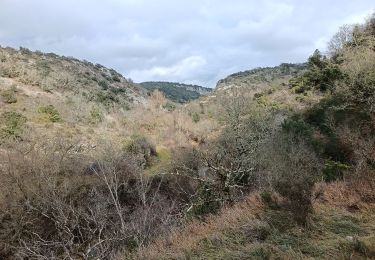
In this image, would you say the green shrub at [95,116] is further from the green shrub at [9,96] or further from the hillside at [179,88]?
the hillside at [179,88]

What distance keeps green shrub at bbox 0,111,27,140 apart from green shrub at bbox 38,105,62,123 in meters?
3.50

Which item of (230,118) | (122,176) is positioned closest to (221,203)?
(230,118)

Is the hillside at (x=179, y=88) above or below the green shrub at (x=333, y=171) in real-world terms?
above

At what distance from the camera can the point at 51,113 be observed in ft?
137

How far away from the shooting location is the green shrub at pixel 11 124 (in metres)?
33.3

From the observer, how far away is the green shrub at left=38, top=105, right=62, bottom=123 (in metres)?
40.7

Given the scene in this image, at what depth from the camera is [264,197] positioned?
34.5 feet

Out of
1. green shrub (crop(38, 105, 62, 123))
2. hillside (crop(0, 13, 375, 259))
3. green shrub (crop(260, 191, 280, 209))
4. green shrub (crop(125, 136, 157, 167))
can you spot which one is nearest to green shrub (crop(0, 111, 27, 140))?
hillside (crop(0, 13, 375, 259))

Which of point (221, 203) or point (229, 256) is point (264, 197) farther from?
point (221, 203)

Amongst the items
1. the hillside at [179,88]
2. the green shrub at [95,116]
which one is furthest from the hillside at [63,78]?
the hillside at [179,88]

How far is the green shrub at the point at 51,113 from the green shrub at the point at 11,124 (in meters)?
3.50

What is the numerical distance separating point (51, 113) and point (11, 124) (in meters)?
6.71

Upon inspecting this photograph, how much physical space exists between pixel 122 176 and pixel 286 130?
10961mm

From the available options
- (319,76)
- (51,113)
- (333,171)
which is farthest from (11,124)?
(333,171)
